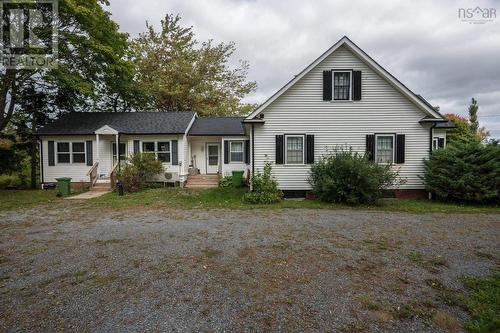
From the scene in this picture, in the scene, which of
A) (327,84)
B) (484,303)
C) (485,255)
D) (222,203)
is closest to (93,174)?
(222,203)

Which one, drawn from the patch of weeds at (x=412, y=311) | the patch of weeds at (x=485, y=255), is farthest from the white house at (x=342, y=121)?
the patch of weeds at (x=412, y=311)

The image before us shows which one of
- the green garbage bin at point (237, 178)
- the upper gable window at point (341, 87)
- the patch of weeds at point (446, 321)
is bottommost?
the patch of weeds at point (446, 321)

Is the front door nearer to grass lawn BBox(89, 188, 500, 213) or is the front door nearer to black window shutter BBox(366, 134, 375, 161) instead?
grass lawn BBox(89, 188, 500, 213)

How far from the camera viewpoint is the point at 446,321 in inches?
114

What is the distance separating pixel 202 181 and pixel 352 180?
9.00 m

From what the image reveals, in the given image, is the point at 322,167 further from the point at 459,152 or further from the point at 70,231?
the point at 70,231

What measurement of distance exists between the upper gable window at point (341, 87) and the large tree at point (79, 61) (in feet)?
42.7

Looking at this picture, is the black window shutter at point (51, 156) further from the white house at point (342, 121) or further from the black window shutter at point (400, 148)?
the black window shutter at point (400, 148)

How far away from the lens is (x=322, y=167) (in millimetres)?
10656

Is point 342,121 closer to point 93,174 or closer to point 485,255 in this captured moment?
point 485,255

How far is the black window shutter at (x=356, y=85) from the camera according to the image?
11.2 meters

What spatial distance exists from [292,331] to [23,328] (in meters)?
3.01

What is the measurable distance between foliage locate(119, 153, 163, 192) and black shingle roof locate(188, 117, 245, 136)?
127 inches

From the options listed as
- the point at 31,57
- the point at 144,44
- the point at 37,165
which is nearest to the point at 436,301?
the point at 31,57
